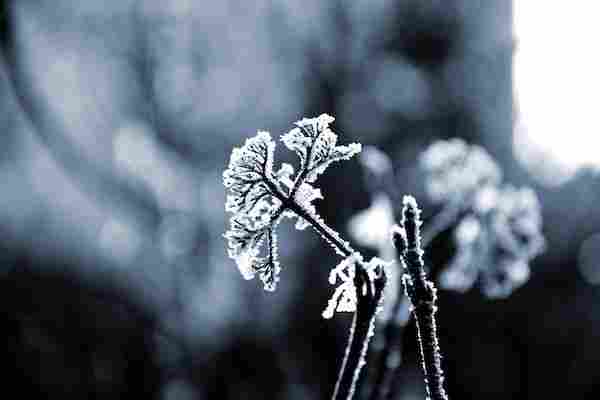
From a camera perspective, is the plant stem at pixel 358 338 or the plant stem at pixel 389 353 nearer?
the plant stem at pixel 358 338

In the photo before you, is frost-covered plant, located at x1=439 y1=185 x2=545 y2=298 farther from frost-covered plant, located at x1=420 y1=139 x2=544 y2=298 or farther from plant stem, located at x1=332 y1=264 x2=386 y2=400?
plant stem, located at x1=332 y1=264 x2=386 y2=400

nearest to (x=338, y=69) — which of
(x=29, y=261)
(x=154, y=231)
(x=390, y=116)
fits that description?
(x=390, y=116)

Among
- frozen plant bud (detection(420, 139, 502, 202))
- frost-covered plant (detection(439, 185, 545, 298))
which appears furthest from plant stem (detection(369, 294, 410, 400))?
frozen plant bud (detection(420, 139, 502, 202))

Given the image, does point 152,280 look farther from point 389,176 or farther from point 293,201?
point 293,201

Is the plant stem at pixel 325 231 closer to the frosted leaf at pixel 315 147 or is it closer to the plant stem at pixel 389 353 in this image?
the frosted leaf at pixel 315 147

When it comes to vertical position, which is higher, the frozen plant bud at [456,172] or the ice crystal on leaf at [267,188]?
the frozen plant bud at [456,172]

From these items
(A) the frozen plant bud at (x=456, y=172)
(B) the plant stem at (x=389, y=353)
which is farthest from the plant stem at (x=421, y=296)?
(A) the frozen plant bud at (x=456, y=172)
